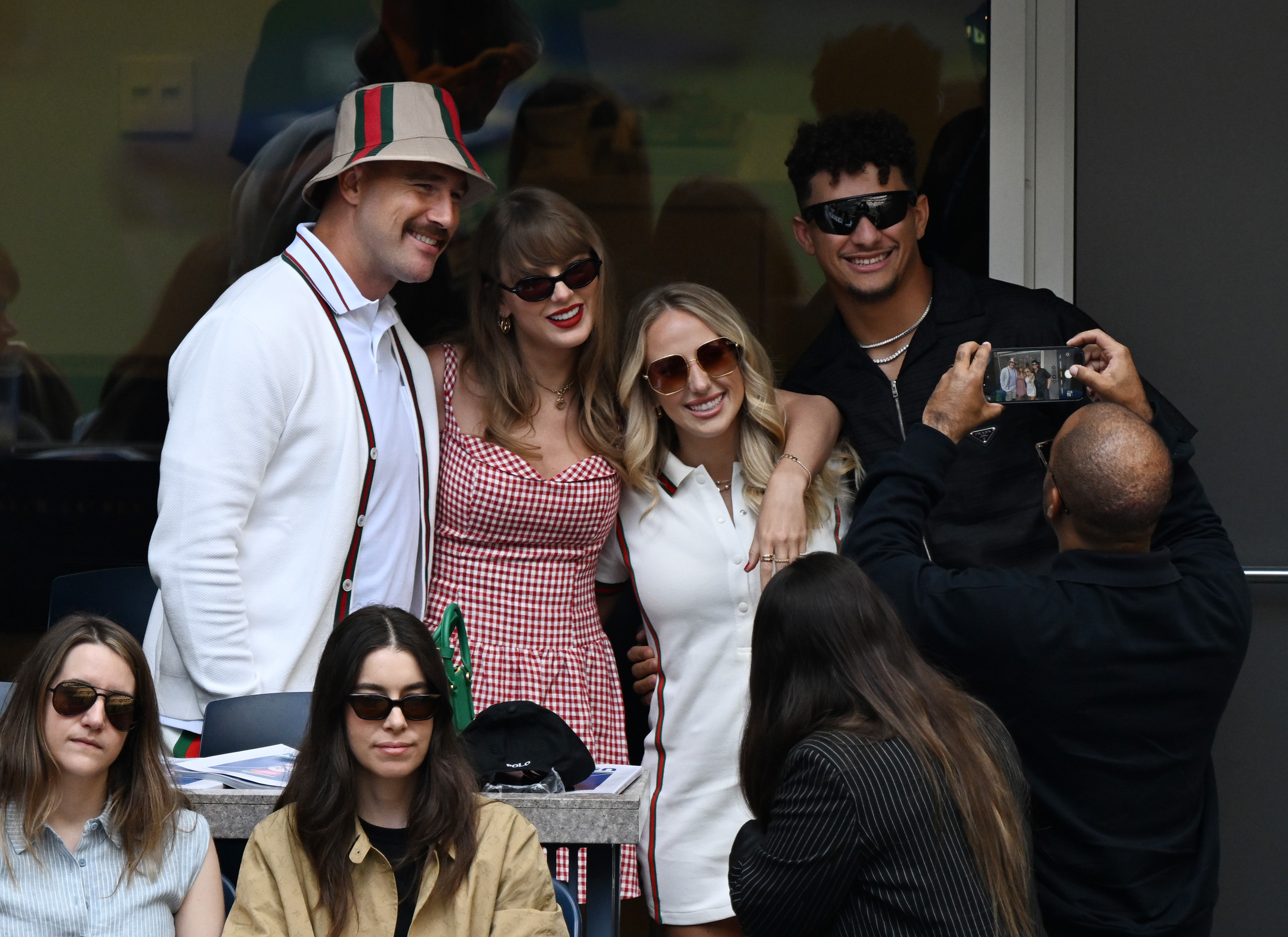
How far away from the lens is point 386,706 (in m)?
2.49

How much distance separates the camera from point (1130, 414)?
105 inches

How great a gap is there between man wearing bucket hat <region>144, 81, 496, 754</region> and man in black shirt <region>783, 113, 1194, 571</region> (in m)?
0.87

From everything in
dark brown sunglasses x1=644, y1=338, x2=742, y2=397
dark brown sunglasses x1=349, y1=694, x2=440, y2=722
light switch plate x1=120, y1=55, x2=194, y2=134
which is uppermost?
light switch plate x1=120, y1=55, x2=194, y2=134

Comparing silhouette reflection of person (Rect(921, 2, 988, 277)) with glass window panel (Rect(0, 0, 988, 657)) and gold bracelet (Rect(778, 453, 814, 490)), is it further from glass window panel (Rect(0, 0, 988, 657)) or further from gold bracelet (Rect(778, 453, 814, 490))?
gold bracelet (Rect(778, 453, 814, 490))

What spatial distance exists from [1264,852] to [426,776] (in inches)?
103

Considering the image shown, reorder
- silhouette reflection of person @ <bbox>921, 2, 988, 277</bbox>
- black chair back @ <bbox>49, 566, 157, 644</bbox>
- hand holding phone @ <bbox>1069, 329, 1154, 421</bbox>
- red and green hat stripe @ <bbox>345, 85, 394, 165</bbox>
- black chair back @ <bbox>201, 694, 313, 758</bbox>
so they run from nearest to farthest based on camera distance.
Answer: black chair back @ <bbox>201, 694, 313, 758</bbox> → hand holding phone @ <bbox>1069, 329, 1154, 421</bbox> → red and green hat stripe @ <bbox>345, 85, 394, 165</bbox> → black chair back @ <bbox>49, 566, 157, 644</bbox> → silhouette reflection of person @ <bbox>921, 2, 988, 277</bbox>

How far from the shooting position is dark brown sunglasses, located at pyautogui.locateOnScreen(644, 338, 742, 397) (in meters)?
3.24

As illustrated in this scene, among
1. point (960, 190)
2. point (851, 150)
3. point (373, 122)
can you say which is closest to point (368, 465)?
point (373, 122)

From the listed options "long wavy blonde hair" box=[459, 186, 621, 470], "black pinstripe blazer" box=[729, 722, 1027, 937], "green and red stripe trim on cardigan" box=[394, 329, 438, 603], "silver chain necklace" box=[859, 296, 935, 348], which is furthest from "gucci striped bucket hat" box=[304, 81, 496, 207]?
"black pinstripe blazer" box=[729, 722, 1027, 937]

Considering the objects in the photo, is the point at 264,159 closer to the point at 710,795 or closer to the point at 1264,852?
the point at 710,795

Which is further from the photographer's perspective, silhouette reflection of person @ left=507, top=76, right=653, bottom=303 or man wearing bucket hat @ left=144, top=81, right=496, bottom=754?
silhouette reflection of person @ left=507, top=76, right=653, bottom=303

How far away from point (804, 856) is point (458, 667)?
0.98 m

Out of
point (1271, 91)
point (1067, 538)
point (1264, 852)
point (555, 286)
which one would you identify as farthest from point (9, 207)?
point (1264, 852)

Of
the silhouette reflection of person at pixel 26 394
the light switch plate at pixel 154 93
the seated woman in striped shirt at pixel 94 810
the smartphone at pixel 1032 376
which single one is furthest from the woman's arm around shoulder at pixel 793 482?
the silhouette reflection of person at pixel 26 394
